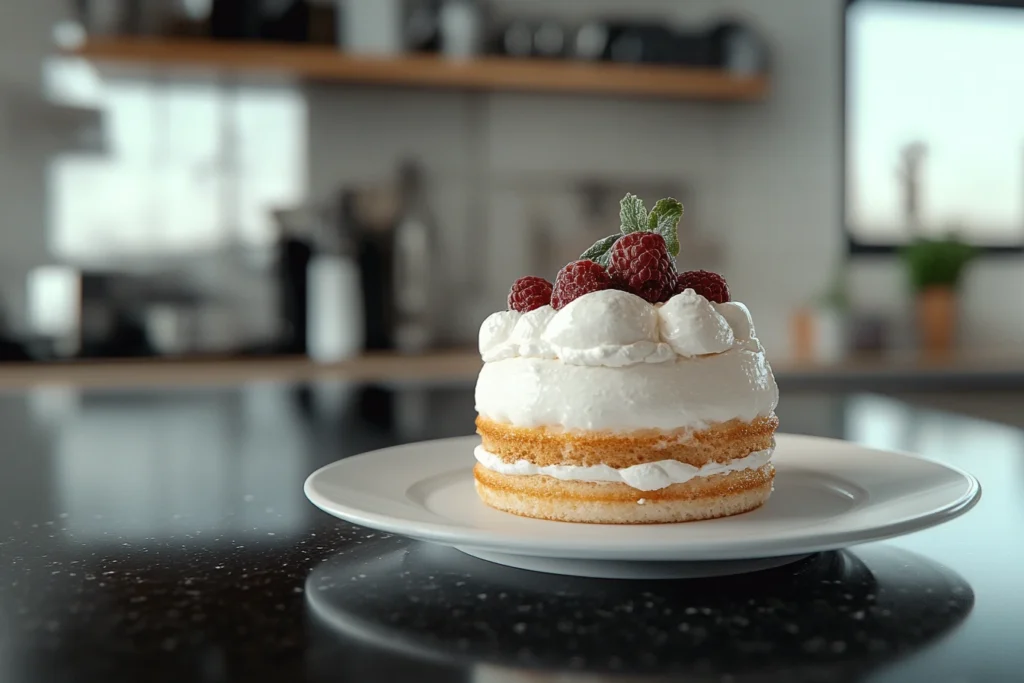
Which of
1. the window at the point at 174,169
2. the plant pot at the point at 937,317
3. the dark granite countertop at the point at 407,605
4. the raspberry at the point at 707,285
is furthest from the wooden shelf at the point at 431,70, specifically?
the raspberry at the point at 707,285

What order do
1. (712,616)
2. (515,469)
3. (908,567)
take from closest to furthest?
(712,616) → (908,567) → (515,469)

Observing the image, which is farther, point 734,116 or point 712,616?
point 734,116

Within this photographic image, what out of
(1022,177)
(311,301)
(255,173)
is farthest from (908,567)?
(1022,177)

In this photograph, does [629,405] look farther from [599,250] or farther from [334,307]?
[334,307]

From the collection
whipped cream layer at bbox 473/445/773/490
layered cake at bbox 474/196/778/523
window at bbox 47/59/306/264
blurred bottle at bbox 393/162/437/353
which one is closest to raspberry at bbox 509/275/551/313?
layered cake at bbox 474/196/778/523

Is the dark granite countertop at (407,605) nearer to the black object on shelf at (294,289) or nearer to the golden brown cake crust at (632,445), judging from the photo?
the golden brown cake crust at (632,445)

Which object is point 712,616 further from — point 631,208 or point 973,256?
point 973,256
